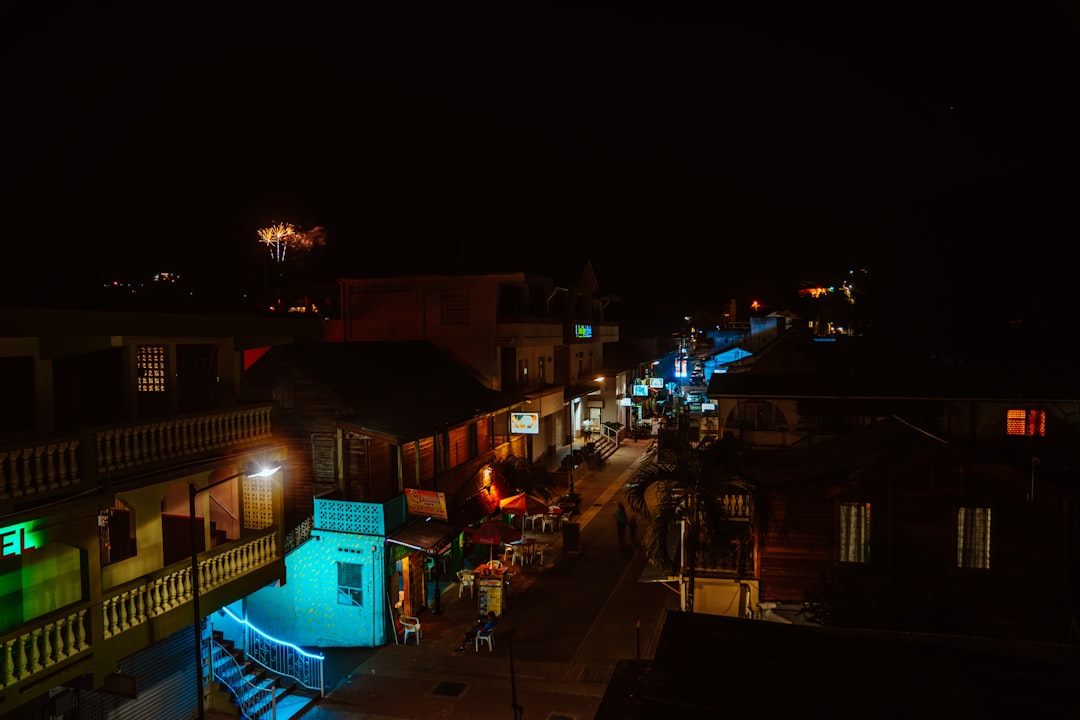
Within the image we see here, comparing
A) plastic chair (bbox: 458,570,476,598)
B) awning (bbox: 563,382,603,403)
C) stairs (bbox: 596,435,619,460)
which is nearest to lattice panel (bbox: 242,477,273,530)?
plastic chair (bbox: 458,570,476,598)

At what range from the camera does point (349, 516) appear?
20344 millimetres

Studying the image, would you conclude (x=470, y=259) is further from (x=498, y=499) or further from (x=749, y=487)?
(x=749, y=487)

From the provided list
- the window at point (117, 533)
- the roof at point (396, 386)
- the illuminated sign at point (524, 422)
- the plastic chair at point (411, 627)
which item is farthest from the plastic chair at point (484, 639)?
the illuminated sign at point (524, 422)

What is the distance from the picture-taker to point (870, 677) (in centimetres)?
783

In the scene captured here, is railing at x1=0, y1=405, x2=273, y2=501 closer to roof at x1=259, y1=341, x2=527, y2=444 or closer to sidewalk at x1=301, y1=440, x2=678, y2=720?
roof at x1=259, y1=341, x2=527, y2=444

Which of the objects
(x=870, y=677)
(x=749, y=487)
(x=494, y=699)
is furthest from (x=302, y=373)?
(x=870, y=677)

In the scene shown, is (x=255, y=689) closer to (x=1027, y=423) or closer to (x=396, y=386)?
(x=396, y=386)

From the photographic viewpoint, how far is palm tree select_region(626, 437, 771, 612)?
17.3 meters

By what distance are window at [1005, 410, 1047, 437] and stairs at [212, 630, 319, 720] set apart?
26863mm

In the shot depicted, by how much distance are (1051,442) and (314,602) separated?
2714cm

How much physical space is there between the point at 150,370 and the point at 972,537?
20261 mm

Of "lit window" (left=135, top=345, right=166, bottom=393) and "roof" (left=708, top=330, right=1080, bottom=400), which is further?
"roof" (left=708, top=330, right=1080, bottom=400)

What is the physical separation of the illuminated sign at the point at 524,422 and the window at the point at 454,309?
19.3 feet

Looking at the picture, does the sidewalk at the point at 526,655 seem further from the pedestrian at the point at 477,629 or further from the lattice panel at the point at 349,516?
the lattice panel at the point at 349,516
